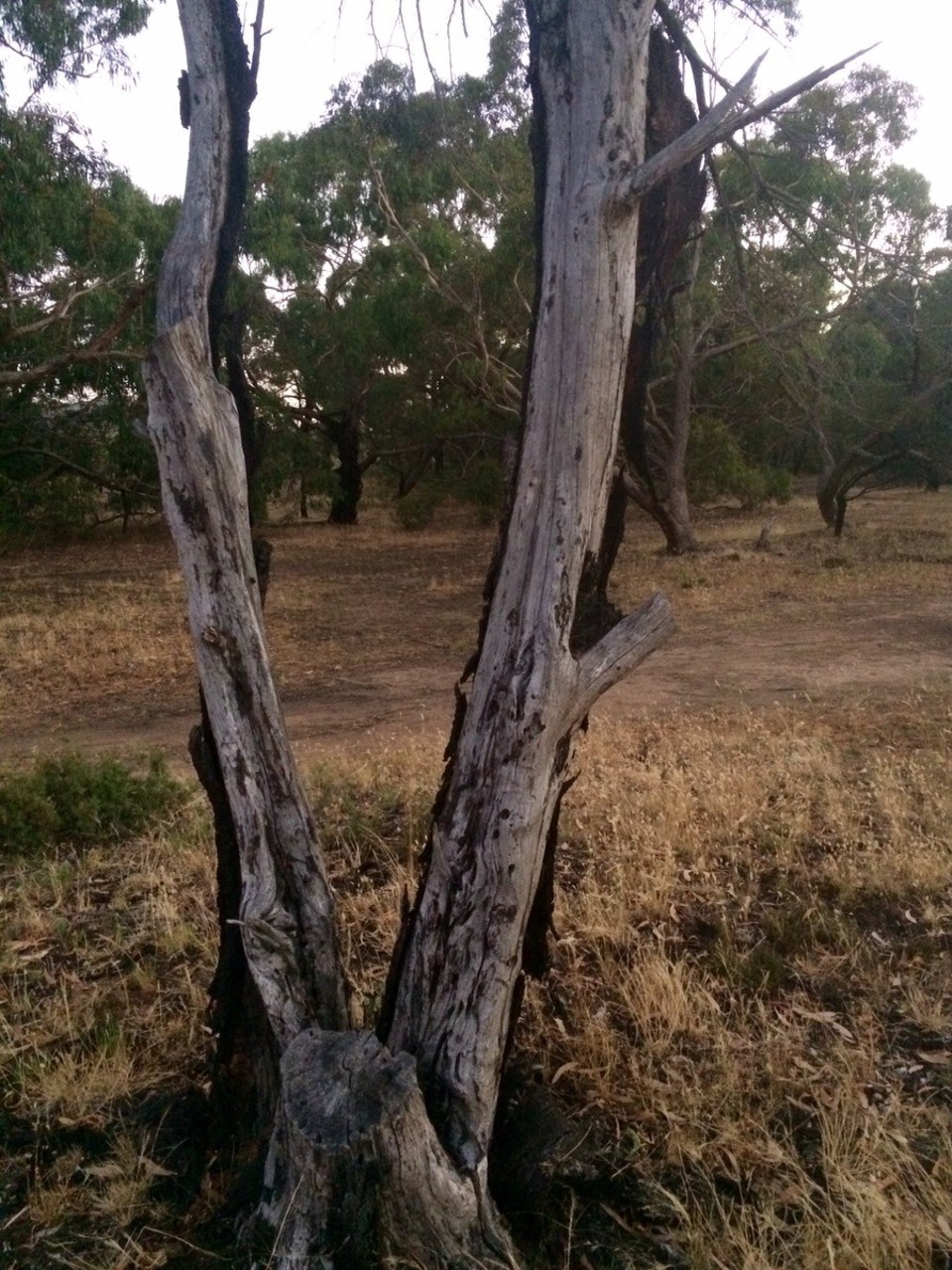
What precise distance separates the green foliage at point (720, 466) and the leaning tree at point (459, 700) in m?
19.1

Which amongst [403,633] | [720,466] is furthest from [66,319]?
[720,466]

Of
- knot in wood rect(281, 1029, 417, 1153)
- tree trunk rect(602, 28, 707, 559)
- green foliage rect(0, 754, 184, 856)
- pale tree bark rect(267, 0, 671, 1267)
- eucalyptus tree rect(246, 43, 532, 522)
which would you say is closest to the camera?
knot in wood rect(281, 1029, 417, 1153)

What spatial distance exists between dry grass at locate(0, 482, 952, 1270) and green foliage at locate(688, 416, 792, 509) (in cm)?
1514

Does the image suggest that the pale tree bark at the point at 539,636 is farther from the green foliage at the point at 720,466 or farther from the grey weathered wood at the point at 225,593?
the green foliage at the point at 720,466

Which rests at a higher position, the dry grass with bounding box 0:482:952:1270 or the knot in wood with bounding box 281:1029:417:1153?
the knot in wood with bounding box 281:1029:417:1153

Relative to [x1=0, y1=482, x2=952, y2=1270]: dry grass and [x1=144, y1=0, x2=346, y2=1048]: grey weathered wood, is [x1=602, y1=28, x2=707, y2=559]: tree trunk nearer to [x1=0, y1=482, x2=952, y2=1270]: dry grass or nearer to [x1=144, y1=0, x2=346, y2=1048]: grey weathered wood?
[x1=144, y1=0, x2=346, y2=1048]: grey weathered wood

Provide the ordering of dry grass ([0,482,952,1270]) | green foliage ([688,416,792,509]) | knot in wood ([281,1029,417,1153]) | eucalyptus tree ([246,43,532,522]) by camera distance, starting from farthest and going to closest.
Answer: green foliage ([688,416,792,509]), eucalyptus tree ([246,43,532,522]), dry grass ([0,482,952,1270]), knot in wood ([281,1029,417,1153])

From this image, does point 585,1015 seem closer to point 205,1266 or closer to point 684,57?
point 205,1266

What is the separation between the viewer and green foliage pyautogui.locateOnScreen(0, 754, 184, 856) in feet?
19.1

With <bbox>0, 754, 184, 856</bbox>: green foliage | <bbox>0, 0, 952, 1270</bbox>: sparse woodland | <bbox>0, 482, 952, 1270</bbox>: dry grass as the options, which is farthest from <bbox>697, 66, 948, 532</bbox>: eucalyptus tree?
<bbox>0, 754, 184, 856</bbox>: green foliage

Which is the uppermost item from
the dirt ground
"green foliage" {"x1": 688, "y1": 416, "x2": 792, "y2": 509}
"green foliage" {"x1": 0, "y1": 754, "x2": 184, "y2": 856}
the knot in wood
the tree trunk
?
the tree trunk

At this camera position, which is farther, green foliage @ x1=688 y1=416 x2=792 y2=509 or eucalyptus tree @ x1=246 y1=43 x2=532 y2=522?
green foliage @ x1=688 y1=416 x2=792 y2=509

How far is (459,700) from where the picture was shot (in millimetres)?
3143

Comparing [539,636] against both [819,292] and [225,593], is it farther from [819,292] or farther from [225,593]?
[819,292]
